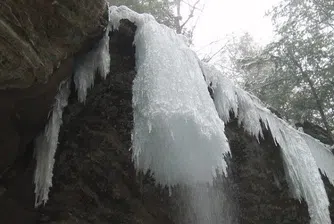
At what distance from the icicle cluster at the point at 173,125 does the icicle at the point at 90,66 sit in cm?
42

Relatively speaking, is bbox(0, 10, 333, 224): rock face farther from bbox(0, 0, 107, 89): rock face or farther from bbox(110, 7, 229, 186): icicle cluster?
bbox(110, 7, 229, 186): icicle cluster

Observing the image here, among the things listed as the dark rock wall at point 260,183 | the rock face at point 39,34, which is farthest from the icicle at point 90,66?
the dark rock wall at point 260,183

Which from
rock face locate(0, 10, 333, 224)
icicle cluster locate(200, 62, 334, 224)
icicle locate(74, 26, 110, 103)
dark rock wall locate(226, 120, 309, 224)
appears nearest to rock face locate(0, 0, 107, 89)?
icicle locate(74, 26, 110, 103)

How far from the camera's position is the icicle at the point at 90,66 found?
3.98 m

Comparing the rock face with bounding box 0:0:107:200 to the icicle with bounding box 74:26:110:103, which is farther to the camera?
the icicle with bounding box 74:26:110:103

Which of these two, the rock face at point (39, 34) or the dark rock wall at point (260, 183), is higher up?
the rock face at point (39, 34)

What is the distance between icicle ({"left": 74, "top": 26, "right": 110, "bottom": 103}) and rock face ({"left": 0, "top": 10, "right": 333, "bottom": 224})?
16 cm

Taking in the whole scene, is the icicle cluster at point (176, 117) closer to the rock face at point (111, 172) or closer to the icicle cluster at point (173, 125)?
the icicle cluster at point (173, 125)

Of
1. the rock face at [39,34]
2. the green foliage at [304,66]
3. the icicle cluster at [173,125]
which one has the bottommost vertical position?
the icicle cluster at [173,125]

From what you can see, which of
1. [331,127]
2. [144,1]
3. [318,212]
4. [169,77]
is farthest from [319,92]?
[169,77]

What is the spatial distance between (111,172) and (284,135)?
281 cm

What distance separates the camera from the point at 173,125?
3.28m

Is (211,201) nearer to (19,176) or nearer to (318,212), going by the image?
(318,212)

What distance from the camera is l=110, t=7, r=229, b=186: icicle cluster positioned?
10.8 ft
